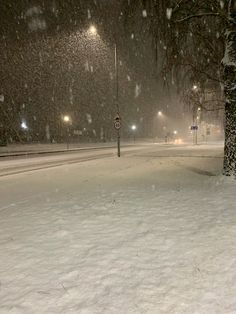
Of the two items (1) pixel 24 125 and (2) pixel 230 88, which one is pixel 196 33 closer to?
(2) pixel 230 88

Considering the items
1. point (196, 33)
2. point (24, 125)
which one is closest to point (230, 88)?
point (196, 33)

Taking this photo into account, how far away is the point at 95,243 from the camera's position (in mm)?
5094

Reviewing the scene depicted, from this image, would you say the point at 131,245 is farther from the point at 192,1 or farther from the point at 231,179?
the point at 192,1

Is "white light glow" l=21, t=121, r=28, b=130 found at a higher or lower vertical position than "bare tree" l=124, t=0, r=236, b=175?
lower

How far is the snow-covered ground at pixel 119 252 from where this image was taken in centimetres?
347

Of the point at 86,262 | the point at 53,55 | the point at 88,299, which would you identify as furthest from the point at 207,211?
the point at 53,55

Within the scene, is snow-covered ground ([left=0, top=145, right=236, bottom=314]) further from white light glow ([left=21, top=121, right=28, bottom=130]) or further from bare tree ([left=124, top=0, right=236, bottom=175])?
white light glow ([left=21, top=121, right=28, bottom=130])

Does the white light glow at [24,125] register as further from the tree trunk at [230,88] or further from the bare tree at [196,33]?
the tree trunk at [230,88]

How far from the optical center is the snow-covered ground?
3469 millimetres

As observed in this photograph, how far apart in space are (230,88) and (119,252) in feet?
24.2

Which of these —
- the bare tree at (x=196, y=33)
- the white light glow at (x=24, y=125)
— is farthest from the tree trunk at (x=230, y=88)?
the white light glow at (x=24, y=125)

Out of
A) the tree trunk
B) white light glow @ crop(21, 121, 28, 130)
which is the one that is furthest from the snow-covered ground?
white light glow @ crop(21, 121, 28, 130)

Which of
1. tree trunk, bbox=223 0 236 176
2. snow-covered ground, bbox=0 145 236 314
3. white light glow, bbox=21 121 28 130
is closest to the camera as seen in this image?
snow-covered ground, bbox=0 145 236 314

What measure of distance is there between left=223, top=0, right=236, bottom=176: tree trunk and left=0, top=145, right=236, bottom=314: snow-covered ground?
1862mm
